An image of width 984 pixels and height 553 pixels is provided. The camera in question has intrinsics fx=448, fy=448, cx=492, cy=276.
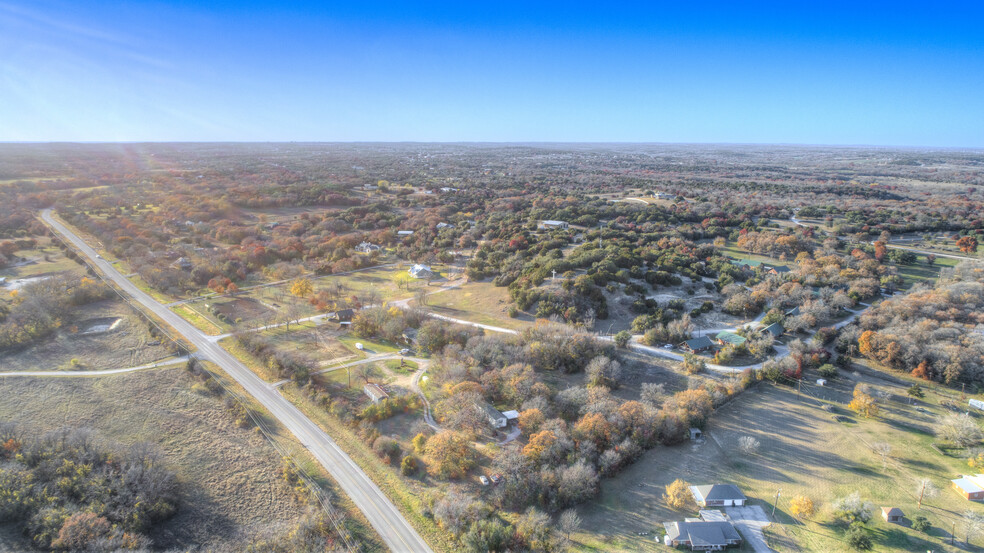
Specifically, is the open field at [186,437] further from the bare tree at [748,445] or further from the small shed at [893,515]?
the small shed at [893,515]

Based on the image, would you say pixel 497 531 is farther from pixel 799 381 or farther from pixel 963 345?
pixel 963 345

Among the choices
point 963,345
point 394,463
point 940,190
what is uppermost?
point 940,190

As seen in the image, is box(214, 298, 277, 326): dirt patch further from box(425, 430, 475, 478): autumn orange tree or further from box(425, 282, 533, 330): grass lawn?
box(425, 430, 475, 478): autumn orange tree

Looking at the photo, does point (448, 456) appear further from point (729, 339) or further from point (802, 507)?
point (729, 339)

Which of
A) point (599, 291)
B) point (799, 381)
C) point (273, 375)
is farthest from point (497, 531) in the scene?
point (599, 291)

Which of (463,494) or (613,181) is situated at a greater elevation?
(613,181)
